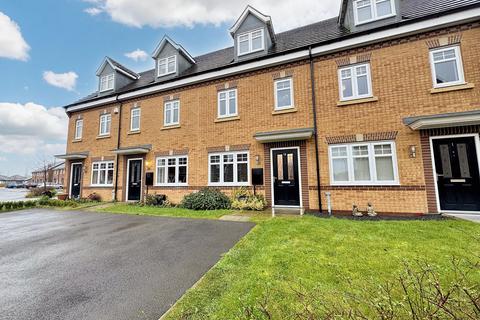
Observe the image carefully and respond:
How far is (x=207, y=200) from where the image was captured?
10.4 m

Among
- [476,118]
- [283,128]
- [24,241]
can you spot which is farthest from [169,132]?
[476,118]

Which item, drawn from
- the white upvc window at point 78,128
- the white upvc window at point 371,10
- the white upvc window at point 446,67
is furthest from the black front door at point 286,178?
the white upvc window at point 78,128

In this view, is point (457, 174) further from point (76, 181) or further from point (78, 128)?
point (78, 128)

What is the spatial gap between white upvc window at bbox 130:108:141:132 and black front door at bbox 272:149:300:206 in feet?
30.3

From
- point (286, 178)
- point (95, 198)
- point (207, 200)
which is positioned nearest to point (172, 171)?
point (207, 200)

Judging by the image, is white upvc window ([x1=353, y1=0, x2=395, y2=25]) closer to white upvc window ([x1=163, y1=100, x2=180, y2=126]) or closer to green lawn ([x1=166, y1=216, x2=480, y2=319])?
green lawn ([x1=166, y1=216, x2=480, y2=319])

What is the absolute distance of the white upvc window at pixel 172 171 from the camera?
1213 cm

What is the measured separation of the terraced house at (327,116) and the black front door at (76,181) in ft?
10.5

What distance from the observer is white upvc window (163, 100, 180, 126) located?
12709 mm

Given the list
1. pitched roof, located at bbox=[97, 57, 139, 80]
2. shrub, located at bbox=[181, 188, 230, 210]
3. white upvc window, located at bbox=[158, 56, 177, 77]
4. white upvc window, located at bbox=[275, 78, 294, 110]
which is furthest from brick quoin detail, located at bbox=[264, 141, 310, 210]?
pitched roof, located at bbox=[97, 57, 139, 80]

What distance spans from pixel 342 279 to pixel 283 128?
7.49m

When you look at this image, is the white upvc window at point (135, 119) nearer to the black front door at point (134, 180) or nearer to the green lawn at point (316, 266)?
the black front door at point (134, 180)

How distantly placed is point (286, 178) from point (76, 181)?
15347 millimetres

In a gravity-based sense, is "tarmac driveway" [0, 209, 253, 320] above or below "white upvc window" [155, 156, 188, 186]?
below
